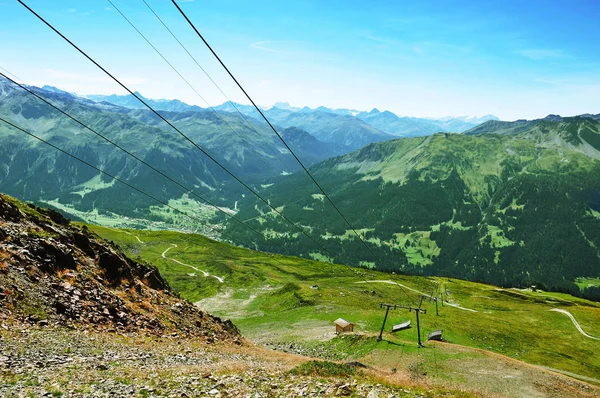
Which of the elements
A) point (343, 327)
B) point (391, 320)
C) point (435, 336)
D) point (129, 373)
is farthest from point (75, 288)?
point (391, 320)

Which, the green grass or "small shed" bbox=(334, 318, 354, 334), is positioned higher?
"small shed" bbox=(334, 318, 354, 334)

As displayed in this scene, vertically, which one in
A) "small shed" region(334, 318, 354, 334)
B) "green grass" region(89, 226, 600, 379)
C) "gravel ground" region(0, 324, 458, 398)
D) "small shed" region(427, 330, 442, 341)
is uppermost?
"gravel ground" region(0, 324, 458, 398)

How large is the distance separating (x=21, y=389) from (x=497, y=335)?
282 feet

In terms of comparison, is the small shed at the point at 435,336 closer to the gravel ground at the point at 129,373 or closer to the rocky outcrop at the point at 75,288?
the rocky outcrop at the point at 75,288

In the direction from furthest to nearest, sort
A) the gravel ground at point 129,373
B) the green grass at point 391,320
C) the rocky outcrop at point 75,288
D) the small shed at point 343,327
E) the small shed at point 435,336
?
the small shed at point 343,327 → the small shed at point 435,336 → the green grass at point 391,320 → the rocky outcrop at point 75,288 → the gravel ground at point 129,373

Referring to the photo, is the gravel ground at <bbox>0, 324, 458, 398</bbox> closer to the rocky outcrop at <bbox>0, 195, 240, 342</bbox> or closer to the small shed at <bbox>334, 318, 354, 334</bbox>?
the rocky outcrop at <bbox>0, 195, 240, 342</bbox>

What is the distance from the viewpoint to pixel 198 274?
166 m

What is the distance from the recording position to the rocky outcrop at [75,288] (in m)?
30.2

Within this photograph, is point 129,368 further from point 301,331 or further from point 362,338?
point 301,331

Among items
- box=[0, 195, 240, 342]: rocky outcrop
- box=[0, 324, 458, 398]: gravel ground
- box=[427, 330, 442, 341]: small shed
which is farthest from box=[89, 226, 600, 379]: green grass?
box=[0, 195, 240, 342]: rocky outcrop

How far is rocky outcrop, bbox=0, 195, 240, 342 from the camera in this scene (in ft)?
99.0

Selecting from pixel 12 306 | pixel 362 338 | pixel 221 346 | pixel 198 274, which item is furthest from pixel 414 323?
pixel 198 274

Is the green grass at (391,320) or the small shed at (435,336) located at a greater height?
the small shed at (435,336)

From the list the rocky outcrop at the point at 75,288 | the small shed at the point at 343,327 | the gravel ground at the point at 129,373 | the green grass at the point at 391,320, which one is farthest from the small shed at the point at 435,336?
the gravel ground at the point at 129,373
